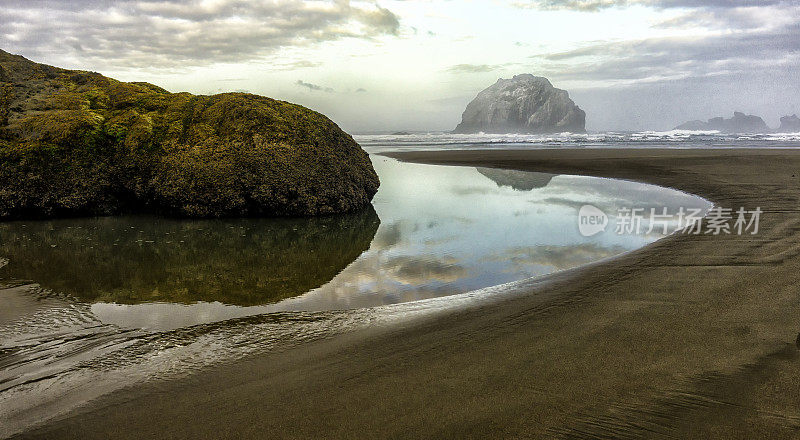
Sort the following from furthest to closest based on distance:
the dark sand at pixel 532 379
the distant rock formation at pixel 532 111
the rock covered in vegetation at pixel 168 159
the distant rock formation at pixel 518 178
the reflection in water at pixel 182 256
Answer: the distant rock formation at pixel 532 111
the distant rock formation at pixel 518 178
the rock covered in vegetation at pixel 168 159
the reflection in water at pixel 182 256
the dark sand at pixel 532 379

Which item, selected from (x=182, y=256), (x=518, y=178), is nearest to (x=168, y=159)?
(x=182, y=256)

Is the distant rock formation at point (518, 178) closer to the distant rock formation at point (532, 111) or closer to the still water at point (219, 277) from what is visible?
the still water at point (219, 277)

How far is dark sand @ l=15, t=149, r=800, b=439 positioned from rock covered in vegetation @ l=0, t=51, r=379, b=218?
22.6ft

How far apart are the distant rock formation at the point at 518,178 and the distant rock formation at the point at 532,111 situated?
436ft

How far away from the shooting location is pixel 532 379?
3.37m

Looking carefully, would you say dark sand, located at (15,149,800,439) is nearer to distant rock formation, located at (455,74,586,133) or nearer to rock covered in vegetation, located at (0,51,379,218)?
rock covered in vegetation, located at (0,51,379,218)

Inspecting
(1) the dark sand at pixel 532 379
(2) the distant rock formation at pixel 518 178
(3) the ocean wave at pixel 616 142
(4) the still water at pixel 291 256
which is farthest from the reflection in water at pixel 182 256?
(3) the ocean wave at pixel 616 142

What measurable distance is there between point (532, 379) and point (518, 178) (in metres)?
15.8

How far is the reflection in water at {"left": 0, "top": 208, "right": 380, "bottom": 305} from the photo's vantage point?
5.54 metres

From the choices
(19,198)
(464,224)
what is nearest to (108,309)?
(464,224)

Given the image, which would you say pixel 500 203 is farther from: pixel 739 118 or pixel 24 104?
pixel 739 118

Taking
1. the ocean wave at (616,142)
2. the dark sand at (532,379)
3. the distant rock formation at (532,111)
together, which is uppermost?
the distant rock formation at (532,111)

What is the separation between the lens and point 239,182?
10.2 metres

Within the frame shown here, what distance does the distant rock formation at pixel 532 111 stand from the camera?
155 m
